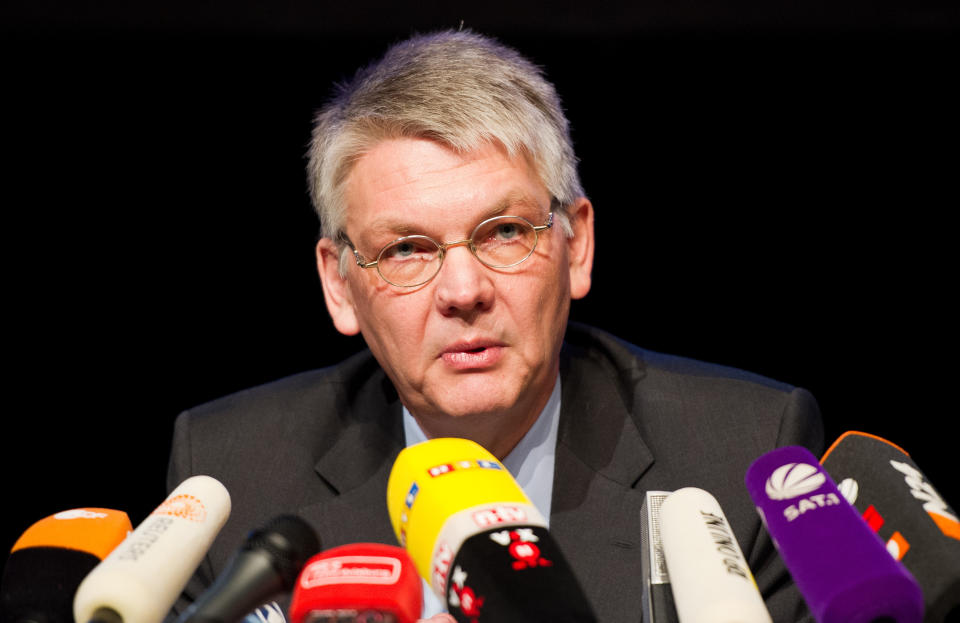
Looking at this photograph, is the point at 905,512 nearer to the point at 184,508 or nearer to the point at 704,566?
the point at 704,566

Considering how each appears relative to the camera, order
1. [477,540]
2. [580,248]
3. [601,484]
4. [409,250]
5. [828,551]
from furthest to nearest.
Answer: [580,248] → [601,484] → [409,250] → [477,540] → [828,551]

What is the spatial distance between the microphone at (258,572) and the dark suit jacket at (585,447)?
101 cm

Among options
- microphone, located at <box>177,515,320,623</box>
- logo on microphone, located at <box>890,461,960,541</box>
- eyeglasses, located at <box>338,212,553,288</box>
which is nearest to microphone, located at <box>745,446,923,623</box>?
logo on microphone, located at <box>890,461,960,541</box>

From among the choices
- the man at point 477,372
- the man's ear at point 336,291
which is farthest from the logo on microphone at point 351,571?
the man's ear at point 336,291

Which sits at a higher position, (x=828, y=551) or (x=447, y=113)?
(x=447, y=113)

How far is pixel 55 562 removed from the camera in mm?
1227

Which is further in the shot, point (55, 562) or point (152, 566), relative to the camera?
point (55, 562)

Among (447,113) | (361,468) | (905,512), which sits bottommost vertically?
(361,468)

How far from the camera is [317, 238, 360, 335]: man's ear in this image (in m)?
2.34

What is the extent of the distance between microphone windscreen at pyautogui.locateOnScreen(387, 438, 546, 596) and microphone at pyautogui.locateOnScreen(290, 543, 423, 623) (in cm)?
10

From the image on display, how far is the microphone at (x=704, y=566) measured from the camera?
0.99 metres

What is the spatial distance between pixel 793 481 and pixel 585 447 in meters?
1.12

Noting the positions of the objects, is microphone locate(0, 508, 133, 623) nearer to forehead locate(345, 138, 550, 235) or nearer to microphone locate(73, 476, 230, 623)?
microphone locate(73, 476, 230, 623)

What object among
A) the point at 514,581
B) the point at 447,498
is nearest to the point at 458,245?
the point at 447,498
